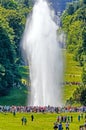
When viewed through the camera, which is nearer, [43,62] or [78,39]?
[43,62]

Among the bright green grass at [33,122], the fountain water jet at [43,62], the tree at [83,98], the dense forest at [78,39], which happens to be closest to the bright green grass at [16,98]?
the fountain water jet at [43,62]

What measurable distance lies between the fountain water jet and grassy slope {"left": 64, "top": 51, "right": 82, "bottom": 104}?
541 centimetres

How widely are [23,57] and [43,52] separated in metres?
41.1

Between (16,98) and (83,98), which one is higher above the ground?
(83,98)

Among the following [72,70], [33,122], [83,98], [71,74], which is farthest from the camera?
[72,70]

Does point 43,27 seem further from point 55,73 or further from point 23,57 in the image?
point 23,57

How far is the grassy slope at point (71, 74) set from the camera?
308ft

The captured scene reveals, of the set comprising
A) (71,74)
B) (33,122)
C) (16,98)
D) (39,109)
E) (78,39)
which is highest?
(78,39)

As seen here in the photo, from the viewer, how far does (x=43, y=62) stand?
81.4 meters

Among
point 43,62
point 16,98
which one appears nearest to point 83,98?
point 43,62

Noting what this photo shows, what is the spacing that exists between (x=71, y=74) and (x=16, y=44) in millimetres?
17579

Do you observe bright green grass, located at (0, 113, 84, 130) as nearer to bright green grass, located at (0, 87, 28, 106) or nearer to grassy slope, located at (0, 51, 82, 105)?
grassy slope, located at (0, 51, 82, 105)

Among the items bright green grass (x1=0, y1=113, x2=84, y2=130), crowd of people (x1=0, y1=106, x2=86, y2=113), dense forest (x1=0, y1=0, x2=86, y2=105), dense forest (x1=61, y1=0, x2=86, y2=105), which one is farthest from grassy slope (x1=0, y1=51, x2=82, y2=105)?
bright green grass (x1=0, y1=113, x2=84, y2=130)

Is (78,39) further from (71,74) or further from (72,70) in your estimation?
(71,74)
